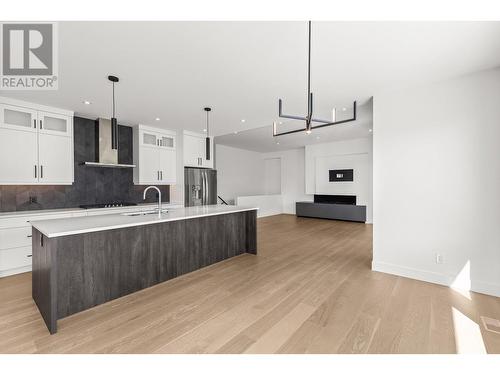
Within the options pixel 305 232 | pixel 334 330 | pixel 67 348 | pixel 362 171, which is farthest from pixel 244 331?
pixel 362 171

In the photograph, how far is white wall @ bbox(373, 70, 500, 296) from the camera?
2680 mm

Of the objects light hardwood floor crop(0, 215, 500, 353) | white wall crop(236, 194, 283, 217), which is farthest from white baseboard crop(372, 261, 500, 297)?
white wall crop(236, 194, 283, 217)

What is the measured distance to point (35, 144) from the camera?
3723mm

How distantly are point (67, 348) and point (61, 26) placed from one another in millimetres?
2587

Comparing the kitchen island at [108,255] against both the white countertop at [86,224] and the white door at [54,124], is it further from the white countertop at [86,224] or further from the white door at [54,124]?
the white door at [54,124]

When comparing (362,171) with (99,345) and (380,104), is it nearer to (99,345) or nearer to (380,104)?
(380,104)

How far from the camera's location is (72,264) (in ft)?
7.21

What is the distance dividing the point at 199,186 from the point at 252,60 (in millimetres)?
3879

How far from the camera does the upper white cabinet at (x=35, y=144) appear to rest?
3.45 metres

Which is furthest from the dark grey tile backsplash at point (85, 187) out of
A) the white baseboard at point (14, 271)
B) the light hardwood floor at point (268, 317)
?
the light hardwood floor at point (268, 317)

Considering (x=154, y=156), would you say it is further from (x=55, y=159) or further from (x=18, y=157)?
(x=18, y=157)

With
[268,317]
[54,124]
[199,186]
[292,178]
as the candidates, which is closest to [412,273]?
[268,317]

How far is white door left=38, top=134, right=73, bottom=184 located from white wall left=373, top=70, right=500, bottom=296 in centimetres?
513

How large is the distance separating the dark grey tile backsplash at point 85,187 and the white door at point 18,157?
45cm
